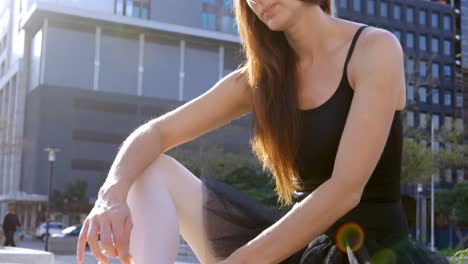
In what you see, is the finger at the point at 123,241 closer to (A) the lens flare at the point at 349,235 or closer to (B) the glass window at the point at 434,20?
(A) the lens flare at the point at 349,235

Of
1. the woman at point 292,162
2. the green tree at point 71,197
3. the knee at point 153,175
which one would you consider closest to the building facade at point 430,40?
the green tree at point 71,197

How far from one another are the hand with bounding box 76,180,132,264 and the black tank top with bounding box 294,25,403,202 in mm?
496

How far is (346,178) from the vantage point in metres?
1.48

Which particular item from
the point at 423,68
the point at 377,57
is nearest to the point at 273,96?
the point at 377,57

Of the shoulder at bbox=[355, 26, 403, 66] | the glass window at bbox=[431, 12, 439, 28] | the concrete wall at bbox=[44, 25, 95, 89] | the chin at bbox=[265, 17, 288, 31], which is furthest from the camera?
the glass window at bbox=[431, 12, 439, 28]

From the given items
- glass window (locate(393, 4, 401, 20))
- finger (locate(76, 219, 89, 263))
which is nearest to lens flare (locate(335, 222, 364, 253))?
finger (locate(76, 219, 89, 263))

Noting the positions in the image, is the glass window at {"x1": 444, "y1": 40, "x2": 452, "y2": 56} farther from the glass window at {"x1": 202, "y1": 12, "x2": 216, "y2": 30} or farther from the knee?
the knee

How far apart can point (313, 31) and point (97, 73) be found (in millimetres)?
49859

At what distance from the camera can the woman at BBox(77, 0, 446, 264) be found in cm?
150

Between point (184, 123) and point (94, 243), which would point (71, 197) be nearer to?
point (184, 123)

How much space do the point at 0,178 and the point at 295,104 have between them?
207 ft

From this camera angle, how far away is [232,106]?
2.05m

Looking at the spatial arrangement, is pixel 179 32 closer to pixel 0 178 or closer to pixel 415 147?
pixel 0 178

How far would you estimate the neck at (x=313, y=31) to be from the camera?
1.76 meters
